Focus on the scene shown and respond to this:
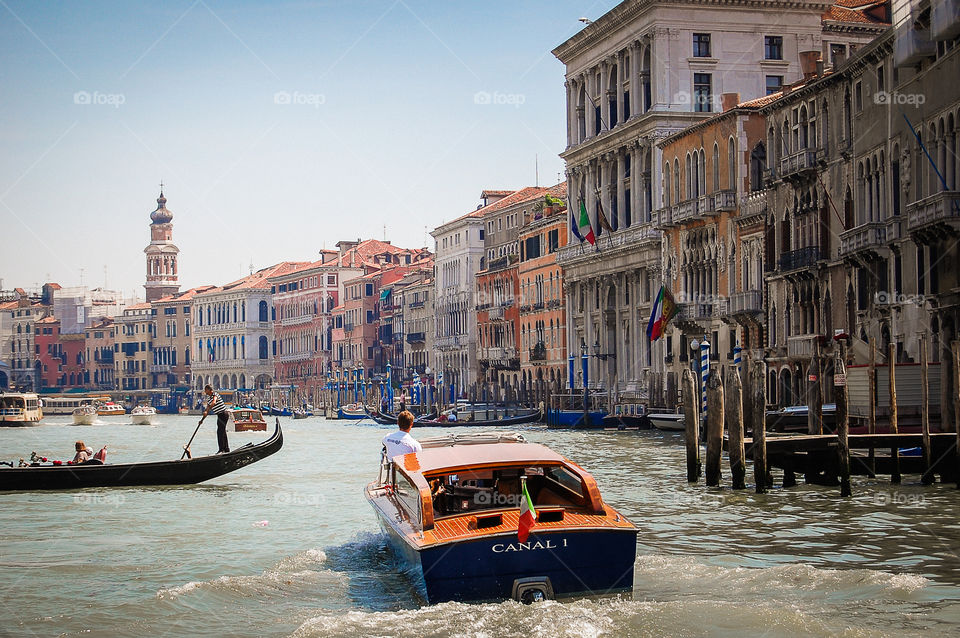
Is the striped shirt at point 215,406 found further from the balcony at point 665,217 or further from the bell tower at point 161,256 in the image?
the bell tower at point 161,256

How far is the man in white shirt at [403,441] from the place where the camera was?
1270 cm

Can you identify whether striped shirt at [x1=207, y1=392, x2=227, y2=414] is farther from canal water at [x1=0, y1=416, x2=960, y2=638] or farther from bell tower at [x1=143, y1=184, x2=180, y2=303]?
bell tower at [x1=143, y1=184, x2=180, y2=303]

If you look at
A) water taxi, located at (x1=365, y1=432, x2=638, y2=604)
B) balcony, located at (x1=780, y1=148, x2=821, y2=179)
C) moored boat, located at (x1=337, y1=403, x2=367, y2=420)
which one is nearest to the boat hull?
water taxi, located at (x1=365, y1=432, x2=638, y2=604)

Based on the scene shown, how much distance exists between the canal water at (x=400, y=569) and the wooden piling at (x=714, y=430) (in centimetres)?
54

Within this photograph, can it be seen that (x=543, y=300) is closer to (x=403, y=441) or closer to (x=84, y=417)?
(x=84, y=417)

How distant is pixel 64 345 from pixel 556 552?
12227 cm

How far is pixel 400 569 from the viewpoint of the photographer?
39.3ft

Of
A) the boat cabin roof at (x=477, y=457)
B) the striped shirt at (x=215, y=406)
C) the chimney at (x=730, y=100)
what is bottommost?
the boat cabin roof at (x=477, y=457)

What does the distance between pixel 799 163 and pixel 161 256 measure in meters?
102

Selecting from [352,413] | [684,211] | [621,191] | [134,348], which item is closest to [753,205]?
[684,211]

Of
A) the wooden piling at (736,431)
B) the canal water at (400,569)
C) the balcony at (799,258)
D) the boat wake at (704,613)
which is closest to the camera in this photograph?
the boat wake at (704,613)

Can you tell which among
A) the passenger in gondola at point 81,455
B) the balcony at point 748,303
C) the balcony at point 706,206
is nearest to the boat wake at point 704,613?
the passenger in gondola at point 81,455

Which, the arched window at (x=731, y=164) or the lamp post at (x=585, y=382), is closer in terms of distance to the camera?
the arched window at (x=731, y=164)

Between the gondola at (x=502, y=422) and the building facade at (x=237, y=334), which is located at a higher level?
the building facade at (x=237, y=334)
